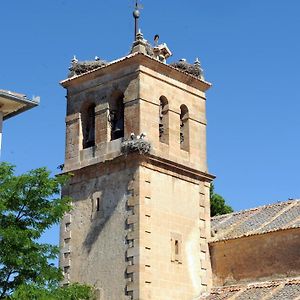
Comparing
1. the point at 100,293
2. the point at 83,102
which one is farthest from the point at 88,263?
the point at 83,102

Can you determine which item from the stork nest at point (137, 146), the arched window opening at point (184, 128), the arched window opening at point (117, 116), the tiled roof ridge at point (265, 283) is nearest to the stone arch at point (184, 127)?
the arched window opening at point (184, 128)

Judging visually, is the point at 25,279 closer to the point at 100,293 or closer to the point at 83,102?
the point at 100,293

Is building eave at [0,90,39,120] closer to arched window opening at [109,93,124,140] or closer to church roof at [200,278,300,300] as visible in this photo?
arched window opening at [109,93,124,140]

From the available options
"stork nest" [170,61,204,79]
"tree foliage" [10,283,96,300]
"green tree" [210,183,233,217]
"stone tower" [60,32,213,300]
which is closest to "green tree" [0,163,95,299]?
"tree foliage" [10,283,96,300]

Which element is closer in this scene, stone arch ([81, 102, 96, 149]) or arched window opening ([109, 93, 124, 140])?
arched window opening ([109, 93, 124, 140])

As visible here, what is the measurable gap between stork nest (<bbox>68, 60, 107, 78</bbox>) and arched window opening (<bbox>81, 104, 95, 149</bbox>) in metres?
1.19

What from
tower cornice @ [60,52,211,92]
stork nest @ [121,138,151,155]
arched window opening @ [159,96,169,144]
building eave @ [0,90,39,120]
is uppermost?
tower cornice @ [60,52,211,92]

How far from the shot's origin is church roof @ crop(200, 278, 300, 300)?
2280 centimetres

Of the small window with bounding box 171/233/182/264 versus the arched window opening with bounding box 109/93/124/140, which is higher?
the arched window opening with bounding box 109/93/124/140

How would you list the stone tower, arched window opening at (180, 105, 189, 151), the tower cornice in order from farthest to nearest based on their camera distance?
arched window opening at (180, 105, 189, 151), the tower cornice, the stone tower

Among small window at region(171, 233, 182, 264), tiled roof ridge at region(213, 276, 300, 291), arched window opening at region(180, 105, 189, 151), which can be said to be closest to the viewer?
tiled roof ridge at region(213, 276, 300, 291)

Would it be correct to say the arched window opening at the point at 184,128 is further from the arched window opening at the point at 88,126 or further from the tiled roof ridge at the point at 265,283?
the tiled roof ridge at the point at 265,283

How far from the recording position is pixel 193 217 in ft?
85.5

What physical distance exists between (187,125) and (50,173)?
8304mm
